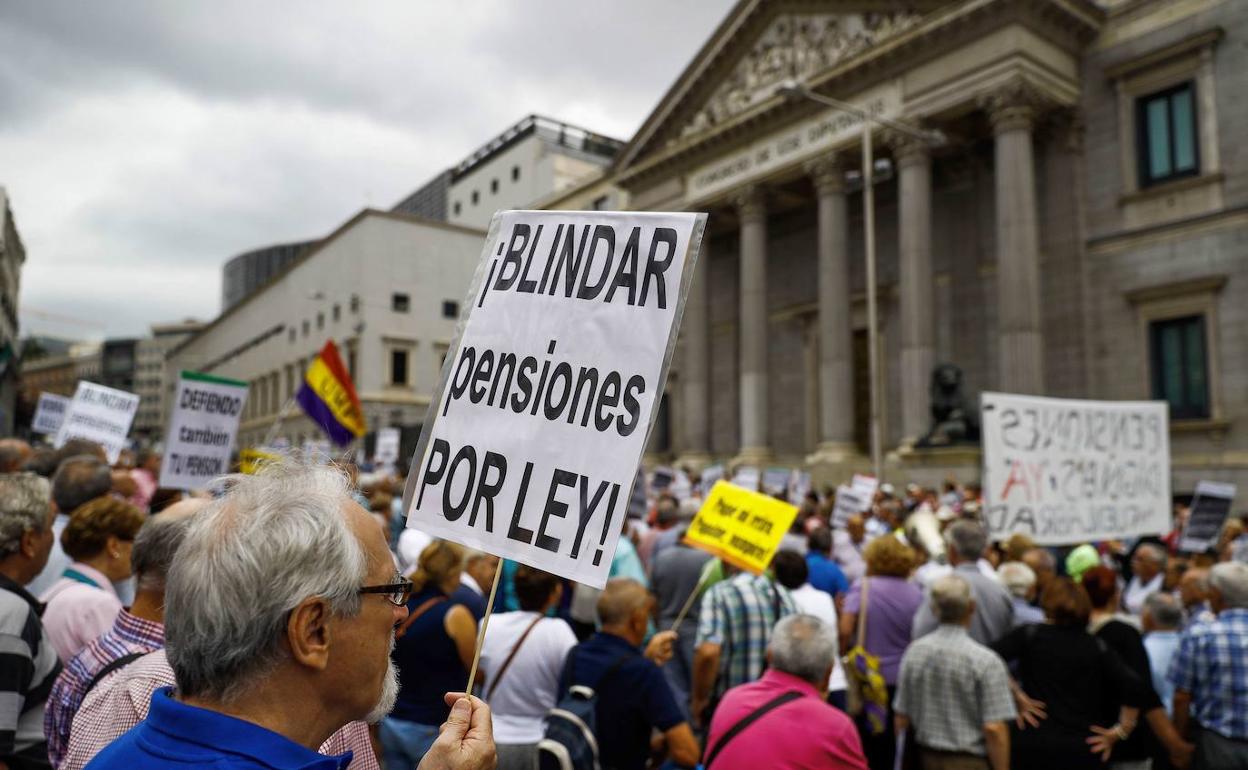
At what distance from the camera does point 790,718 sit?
3645mm

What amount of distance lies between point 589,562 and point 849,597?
15.2ft

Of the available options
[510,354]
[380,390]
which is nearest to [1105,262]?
[510,354]

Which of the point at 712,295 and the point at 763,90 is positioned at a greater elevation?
the point at 763,90

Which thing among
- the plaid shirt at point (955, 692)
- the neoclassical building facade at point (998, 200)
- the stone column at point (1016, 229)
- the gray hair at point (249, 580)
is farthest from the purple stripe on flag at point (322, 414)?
the stone column at point (1016, 229)

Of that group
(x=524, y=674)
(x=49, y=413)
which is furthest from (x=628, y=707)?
(x=49, y=413)

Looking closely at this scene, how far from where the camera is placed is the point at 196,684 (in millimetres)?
1663

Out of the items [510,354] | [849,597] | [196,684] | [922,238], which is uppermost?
[922,238]

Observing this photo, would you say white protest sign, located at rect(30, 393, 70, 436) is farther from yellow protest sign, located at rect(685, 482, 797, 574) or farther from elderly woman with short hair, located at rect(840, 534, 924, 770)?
elderly woman with short hair, located at rect(840, 534, 924, 770)

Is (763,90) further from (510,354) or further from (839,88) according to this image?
Answer: (510,354)

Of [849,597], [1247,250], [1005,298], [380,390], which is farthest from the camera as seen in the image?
[380,390]

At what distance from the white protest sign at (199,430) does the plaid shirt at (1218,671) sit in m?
7.64

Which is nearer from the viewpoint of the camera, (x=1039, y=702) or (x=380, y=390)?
(x=1039, y=702)

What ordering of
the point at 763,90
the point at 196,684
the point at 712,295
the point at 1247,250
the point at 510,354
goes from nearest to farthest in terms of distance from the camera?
the point at 196,684
the point at 510,354
the point at 1247,250
the point at 763,90
the point at 712,295

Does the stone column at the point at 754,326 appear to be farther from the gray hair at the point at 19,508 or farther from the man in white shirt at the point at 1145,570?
the gray hair at the point at 19,508
